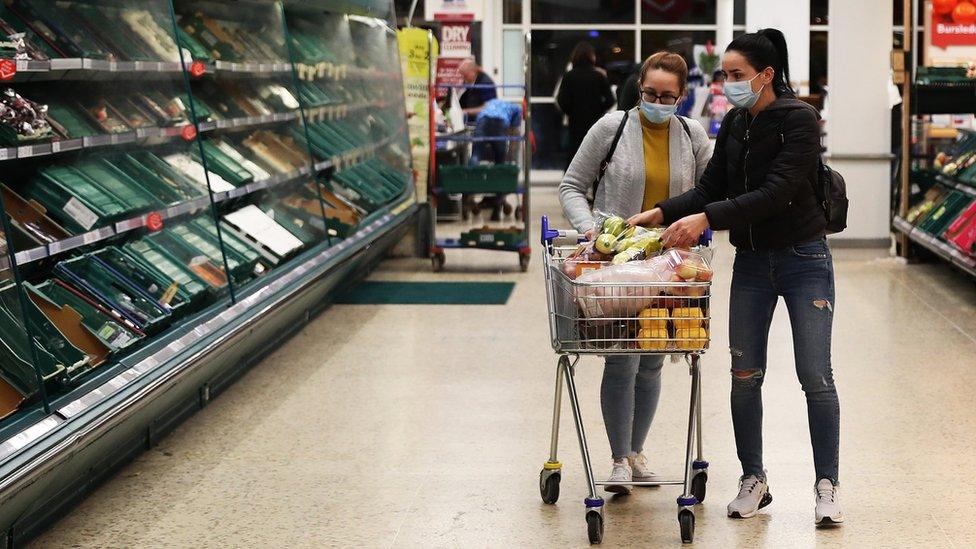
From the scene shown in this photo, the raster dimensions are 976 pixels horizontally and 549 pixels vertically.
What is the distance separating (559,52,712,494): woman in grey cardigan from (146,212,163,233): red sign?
1776mm

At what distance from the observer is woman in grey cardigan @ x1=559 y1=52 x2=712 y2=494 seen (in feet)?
14.5

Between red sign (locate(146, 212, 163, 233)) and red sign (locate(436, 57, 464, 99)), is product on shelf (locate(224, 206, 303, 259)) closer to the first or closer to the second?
red sign (locate(146, 212, 163, 233))

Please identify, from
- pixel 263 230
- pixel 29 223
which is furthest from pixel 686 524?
pixel 263 230

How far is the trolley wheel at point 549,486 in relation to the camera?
4398 millimetres

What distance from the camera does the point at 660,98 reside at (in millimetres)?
4336

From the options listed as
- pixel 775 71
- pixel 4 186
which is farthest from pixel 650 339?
pixel 4 186

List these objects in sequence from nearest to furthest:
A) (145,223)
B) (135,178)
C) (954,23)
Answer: (145,223)
(135,178)
(954,23)

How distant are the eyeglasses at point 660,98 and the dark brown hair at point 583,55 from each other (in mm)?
9216

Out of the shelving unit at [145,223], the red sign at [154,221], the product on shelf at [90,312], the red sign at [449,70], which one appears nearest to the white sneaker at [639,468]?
the shelving unit at [145,223]

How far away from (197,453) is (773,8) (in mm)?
9415

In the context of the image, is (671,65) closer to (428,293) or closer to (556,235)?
(556,235)

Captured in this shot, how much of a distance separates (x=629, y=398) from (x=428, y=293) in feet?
15.7

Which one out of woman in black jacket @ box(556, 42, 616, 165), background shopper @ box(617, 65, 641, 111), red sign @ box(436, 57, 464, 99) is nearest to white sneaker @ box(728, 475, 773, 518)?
background shopper @ box(617, 65, 641, 111)

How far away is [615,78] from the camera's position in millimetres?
19281
